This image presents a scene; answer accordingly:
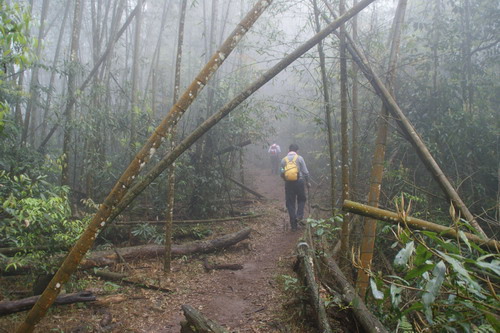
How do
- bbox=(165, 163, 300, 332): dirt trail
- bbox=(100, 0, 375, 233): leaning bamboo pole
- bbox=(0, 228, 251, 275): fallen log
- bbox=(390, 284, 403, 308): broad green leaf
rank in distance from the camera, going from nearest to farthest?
bbox=(390, 284, 403, 308): broad green leaf
bbox=(100, 0, 375, 233): leaning bamboo pole
bbox=(165, 163, 300, 332): dirt trail
bbox=(0, 228, 251, 275): fallen log

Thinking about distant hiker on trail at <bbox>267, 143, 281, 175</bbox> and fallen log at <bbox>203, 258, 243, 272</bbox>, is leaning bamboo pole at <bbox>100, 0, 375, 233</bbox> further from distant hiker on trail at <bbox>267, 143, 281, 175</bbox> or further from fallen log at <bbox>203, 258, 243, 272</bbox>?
distant hiker on trail at <bbox>267, 143, 281, 175</bbox>

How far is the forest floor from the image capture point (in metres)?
3.85

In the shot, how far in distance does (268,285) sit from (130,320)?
7.19ft

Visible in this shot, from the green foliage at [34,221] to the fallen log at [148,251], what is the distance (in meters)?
0.94

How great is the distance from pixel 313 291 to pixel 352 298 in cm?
49

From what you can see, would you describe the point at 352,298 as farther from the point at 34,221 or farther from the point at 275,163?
the point at 275,163

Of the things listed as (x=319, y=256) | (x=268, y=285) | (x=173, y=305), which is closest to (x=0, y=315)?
(x=173, y=305)

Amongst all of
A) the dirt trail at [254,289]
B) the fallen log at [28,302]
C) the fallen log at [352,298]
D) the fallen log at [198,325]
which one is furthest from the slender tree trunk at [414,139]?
the fallen log at [28,302]

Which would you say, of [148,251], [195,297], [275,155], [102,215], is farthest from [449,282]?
[275,155]

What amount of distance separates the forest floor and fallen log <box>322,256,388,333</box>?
57 centimetres

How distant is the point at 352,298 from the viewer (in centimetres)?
323

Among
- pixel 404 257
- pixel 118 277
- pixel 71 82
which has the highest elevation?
pixel 71 82

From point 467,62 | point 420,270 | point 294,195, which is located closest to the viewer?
point 420,270

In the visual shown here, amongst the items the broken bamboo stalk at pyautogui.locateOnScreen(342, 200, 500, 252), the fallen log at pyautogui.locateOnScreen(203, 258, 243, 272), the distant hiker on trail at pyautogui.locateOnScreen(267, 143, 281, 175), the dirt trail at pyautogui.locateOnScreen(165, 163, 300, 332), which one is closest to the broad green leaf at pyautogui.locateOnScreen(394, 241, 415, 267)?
the broken bamboo stalk at pyautogui.locateOnScreen(342, 200, 500, 252)
